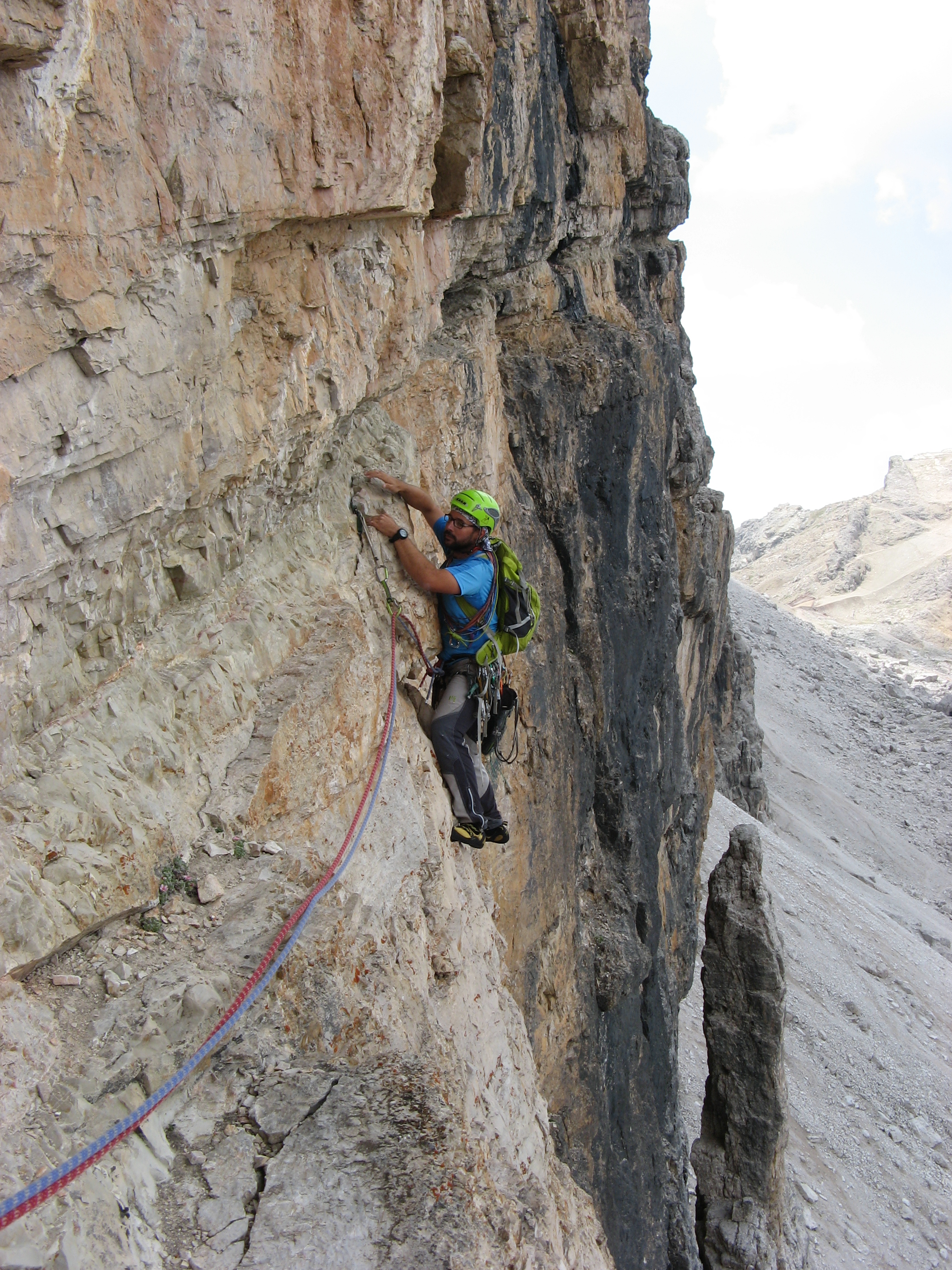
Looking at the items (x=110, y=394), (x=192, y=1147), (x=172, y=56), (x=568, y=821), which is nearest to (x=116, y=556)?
(x=110, y=394)

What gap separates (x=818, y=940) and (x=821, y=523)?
54.2m

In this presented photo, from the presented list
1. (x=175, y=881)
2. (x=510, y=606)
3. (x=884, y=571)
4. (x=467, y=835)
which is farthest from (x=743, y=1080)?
(x=884, y=571)

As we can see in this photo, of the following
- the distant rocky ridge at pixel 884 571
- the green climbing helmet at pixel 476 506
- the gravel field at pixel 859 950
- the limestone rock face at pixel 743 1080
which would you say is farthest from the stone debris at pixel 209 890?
the distant rocky ridge at pixel 884 571

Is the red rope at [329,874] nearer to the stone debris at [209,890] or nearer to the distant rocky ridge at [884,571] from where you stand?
the stone debris at [209,890]

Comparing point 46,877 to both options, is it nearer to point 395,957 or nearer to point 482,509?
point 395,957

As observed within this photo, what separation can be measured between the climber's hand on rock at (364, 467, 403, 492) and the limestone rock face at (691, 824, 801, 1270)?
976cm

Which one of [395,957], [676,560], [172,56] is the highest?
[172,56]

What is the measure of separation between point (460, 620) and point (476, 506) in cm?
84

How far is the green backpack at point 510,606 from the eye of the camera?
6.24 m

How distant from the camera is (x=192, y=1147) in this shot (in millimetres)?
2779

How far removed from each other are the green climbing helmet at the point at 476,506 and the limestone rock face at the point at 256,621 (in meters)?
0.48

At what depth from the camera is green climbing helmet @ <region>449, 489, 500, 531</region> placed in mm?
6047

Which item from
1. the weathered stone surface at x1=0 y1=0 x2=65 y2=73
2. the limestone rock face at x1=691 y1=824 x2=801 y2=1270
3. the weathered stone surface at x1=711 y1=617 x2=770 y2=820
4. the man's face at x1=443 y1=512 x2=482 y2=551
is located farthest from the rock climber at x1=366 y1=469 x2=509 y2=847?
the weathered stone surface at x1=711 y1=617 x2=770 y2=820

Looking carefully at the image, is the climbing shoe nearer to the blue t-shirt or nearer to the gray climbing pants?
the gray climbing pants
